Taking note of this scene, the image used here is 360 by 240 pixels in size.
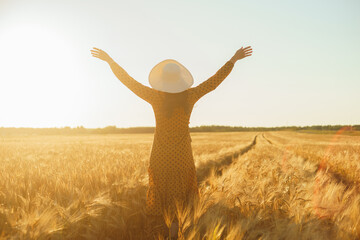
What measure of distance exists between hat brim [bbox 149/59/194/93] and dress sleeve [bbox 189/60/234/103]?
0.12 meters

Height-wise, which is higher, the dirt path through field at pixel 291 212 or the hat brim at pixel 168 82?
the hat brim at pixel 168 82

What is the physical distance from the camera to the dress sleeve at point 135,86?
9.53 feet

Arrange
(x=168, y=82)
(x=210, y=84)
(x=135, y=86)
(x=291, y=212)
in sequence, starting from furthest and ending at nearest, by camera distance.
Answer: (x=210, y=84)
(x=135, y=86)
(x=168, y=82)
(x=291, y=212)

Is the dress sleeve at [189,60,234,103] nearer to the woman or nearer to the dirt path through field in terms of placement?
the woman

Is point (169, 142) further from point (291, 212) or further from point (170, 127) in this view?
point (291, 212)

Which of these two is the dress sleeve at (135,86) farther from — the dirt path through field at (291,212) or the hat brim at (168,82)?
the dirt path through field at (291,212)

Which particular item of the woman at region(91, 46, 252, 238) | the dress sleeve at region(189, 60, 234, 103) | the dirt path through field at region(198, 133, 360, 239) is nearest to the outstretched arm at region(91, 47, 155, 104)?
the woman at region(91, 46, 252, 238)

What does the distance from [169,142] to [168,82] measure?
792mm

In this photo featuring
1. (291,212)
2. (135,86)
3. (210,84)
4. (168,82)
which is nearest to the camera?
(291,212)

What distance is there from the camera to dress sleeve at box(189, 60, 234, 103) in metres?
2.99

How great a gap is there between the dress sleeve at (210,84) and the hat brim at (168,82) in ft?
0.39

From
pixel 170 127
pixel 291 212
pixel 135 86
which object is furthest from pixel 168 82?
pixel 291 212

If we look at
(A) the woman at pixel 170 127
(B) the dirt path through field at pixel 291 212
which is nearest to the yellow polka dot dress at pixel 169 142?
(A) the woman at pixel 170 127

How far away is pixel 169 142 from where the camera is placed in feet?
9.59
